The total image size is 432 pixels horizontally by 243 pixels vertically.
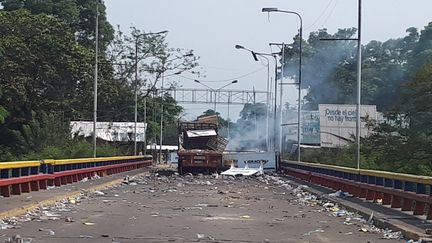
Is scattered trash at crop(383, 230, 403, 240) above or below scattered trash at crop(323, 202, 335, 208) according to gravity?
above

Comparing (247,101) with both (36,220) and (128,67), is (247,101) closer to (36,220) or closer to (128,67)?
(128,67)

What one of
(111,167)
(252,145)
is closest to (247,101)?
(252,145)

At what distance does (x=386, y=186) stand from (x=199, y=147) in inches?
1087

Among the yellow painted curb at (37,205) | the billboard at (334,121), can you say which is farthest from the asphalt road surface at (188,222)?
the billboard at (334,121)

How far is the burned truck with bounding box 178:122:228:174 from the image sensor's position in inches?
1784

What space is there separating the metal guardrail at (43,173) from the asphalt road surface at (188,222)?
1.59 metres

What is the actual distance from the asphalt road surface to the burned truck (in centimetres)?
2075

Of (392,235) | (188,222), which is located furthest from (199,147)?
(392,235)

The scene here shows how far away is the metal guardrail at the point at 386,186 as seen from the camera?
17.2 metres

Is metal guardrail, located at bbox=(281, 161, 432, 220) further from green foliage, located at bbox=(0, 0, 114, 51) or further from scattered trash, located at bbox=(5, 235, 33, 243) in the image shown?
green foliage, located at bbox=(0, 0, 114, 51)

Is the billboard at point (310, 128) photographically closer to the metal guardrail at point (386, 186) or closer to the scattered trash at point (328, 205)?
the metal guardrail at point (386, 186)

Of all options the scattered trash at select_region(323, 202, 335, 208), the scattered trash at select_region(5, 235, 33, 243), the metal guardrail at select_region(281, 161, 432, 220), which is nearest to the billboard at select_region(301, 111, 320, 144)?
the metal guardrail at select_region(281, 161, 432, 220)

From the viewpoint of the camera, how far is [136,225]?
15352 mm

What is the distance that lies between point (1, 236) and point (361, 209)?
9203 mm
